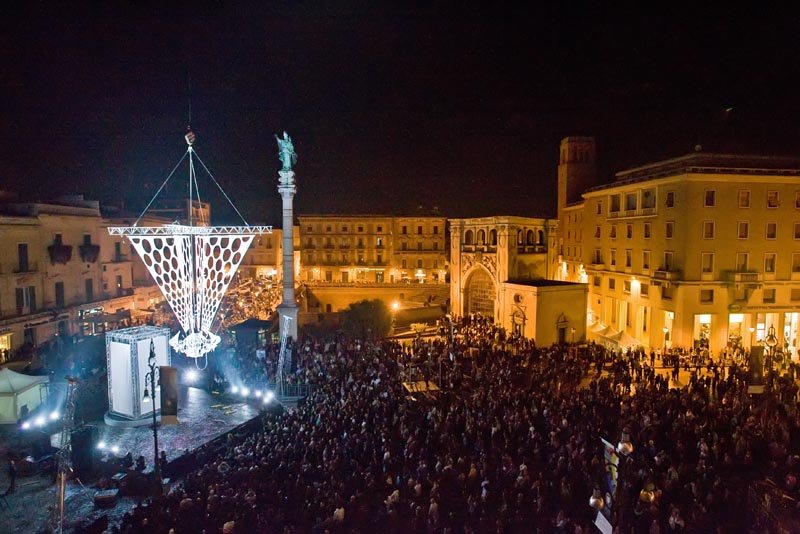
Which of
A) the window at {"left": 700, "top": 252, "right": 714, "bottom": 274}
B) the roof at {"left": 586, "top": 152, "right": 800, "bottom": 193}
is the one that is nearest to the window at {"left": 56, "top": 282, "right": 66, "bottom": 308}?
the roof at {"left": 586, "top": 152, "right": 800, "bottom": 193}

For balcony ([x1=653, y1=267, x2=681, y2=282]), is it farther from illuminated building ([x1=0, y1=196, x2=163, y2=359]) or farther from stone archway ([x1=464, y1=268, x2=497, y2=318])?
illuminated building ([x1=0, y1=196, x2=163, y2=359])

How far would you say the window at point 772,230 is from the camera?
2869 cm

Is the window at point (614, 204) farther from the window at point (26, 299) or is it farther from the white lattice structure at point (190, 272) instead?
the window at point (26, 299)

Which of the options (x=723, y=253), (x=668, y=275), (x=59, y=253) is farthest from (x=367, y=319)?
(x=723, y=253)

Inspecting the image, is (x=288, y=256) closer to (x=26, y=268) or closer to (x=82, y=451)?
(x=82, y=451)

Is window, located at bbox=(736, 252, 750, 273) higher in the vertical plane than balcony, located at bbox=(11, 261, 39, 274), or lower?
higher

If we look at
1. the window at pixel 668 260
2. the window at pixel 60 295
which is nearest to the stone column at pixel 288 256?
the window at pixel 60 295

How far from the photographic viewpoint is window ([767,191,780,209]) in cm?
2862

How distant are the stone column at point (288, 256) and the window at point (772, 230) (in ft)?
86.4

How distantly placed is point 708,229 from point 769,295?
5252 millimetres

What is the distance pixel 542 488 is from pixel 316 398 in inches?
367

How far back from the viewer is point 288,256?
26609 mm

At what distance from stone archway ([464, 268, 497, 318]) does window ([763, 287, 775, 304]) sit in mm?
17441

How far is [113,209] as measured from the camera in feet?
145
